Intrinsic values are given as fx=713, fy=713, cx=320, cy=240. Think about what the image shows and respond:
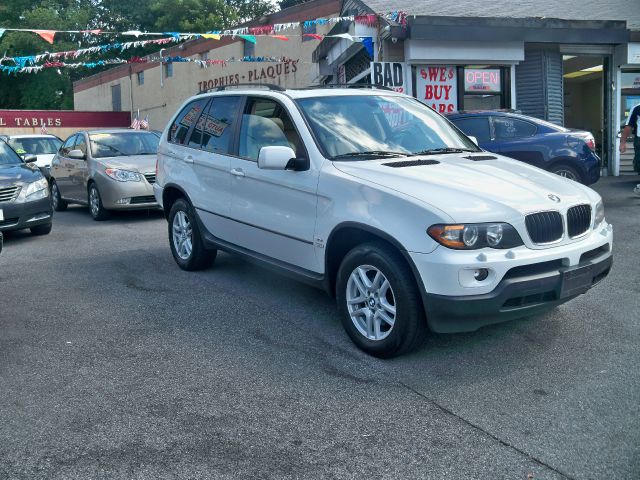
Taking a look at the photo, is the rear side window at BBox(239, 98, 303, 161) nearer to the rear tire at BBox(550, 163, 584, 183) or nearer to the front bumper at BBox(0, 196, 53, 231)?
the front bumper at BBox(0, 196, 53, 231)

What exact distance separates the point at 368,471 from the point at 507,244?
5.69ft

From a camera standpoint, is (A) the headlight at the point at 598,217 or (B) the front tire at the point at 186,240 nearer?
(A) the headlight at the point at 598,217

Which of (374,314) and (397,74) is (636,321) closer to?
(374,314)

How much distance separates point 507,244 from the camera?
14.3 feet

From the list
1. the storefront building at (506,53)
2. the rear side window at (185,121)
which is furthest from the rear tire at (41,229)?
the storefront building at (506,53)

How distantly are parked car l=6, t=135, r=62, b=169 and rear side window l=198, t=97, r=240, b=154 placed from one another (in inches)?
510

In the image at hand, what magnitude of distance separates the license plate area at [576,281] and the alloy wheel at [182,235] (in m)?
4.03

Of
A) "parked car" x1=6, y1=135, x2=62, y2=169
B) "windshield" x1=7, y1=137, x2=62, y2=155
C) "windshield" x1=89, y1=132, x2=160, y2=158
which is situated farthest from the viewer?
"windshield" x1=7, y1=137, x2=62, y2=155

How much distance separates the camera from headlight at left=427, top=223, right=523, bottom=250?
426cm

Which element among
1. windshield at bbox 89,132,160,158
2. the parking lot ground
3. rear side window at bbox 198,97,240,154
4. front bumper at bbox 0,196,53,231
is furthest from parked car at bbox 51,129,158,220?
the parking lot ground

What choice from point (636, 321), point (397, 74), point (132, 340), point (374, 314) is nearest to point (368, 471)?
point (374, 314)

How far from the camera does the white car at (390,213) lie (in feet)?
14.1

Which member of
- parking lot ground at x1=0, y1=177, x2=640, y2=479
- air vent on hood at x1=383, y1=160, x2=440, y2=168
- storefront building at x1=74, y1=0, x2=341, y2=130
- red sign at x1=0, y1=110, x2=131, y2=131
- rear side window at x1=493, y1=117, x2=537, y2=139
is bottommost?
parking lot ground at x1=0, y1=177, x2=640, y2=479

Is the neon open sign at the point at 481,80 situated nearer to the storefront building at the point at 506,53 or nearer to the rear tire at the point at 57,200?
the storefront building at the point at 506,53
